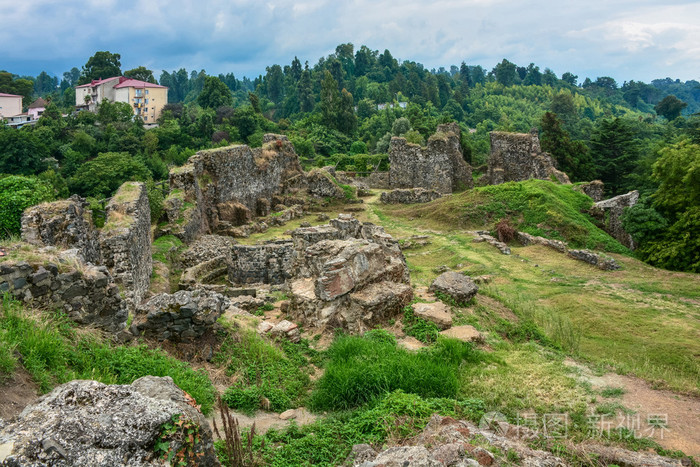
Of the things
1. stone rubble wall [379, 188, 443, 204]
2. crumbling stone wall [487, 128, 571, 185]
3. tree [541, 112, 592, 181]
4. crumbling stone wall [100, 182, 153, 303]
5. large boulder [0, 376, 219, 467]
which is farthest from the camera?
tree [541, 112, 592, 181]

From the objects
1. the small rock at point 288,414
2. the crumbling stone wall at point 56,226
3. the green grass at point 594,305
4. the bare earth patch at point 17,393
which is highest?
the crumbling stone wall at point 56,226

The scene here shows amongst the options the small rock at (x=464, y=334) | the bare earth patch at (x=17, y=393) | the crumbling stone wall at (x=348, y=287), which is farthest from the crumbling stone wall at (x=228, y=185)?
the bare earth patch at (x=17, y=393)

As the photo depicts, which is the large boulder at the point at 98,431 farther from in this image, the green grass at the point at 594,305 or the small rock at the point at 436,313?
the green grass at the point at 594,305

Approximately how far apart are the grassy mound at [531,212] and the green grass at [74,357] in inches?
632

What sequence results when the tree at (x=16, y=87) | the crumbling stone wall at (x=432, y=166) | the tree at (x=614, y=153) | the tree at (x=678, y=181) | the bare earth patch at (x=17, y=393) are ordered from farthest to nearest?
the tree at (x=16, y=87) < the crumbling stone wall at (x=432, y=166) < the tree at (x=614, y=153) < the tree at (x=678, y=181) < the bare earth patch at (x=17, y=393)

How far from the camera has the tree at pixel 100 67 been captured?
80938 millimetres

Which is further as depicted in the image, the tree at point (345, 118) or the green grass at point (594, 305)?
the tree at point (345, 118)

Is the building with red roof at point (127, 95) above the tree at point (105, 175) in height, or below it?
above

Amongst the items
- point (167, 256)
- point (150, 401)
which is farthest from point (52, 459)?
point (167, 256)

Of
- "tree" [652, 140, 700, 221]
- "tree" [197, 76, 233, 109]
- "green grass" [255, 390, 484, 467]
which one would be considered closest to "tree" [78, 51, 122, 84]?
"tree" [197, 76, 233, 109]

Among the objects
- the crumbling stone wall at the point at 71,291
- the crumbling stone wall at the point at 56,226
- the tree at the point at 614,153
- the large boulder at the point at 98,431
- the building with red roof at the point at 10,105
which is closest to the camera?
the large boulder at the point at 98,431

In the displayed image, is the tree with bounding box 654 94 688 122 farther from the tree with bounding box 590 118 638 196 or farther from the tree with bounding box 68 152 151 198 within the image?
the tree with bounding box 68 152 151 198

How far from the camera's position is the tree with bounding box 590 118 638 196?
3148 centimetres

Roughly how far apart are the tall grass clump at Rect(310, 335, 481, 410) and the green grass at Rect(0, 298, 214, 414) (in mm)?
1469
